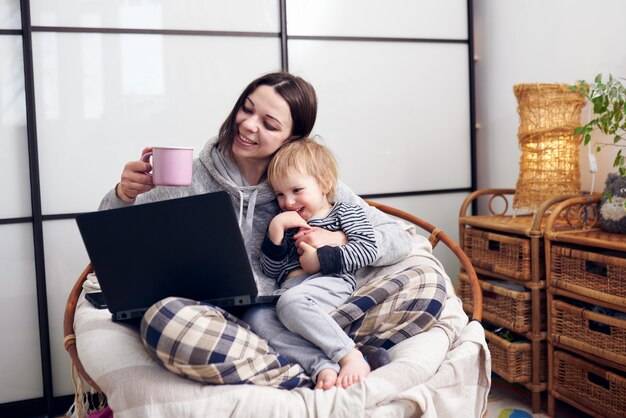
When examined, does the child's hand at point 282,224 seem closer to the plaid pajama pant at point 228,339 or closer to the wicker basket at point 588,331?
the plaid pajama pant at point 228,339

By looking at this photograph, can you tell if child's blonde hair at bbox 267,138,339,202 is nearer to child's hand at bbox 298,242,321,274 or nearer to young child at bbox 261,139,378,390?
young child at bbox 261,139,378,390

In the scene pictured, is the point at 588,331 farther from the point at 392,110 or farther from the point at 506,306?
the point at 392,110

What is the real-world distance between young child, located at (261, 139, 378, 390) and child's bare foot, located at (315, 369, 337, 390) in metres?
0.11

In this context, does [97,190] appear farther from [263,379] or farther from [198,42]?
[263,379]

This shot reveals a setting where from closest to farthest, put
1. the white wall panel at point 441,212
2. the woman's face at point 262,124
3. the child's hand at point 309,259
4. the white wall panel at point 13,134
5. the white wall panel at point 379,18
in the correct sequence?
the child's hand at point 309,259, the woman's face at point 262,124, the white wall panel at point 13,134, the white wall panel at point 379,18, the white wall panel at point 441,212

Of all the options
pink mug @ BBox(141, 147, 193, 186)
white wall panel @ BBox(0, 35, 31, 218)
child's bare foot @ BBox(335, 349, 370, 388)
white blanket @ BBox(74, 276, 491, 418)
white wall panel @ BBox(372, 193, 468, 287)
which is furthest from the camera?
white wall panel @ BBox(372, 193, 468, 287)

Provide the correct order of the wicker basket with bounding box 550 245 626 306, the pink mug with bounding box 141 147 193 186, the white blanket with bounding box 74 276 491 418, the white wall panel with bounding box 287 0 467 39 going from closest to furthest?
A: the white blanket with bounding box 74 276 491 418 → the pink mug with bounding box 141 147 193 186 → the wicker basket with bounding box 550 245 626 306 → the white wall panel with bounding box 287 0 467 39

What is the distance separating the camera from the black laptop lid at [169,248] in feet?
3.82

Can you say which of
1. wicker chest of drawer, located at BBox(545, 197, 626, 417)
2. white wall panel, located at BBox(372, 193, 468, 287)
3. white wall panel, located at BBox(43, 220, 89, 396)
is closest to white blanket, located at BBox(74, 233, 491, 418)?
wicker chest of drawer, located at BBox(545, 197, 626, 417)

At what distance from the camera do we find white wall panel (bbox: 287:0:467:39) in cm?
254

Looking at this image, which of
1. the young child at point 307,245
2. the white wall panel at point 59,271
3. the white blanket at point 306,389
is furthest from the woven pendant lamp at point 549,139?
the white wall panel at point 59,271

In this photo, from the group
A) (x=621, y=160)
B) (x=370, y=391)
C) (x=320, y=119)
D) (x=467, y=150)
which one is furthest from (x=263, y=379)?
(x=467, y=150)

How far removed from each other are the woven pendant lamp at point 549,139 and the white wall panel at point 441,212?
550 millimetres

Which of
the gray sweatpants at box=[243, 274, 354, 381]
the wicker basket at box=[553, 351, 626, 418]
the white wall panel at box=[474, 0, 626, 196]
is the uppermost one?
the white wall panel at box=[474, 0, 626, 196]
